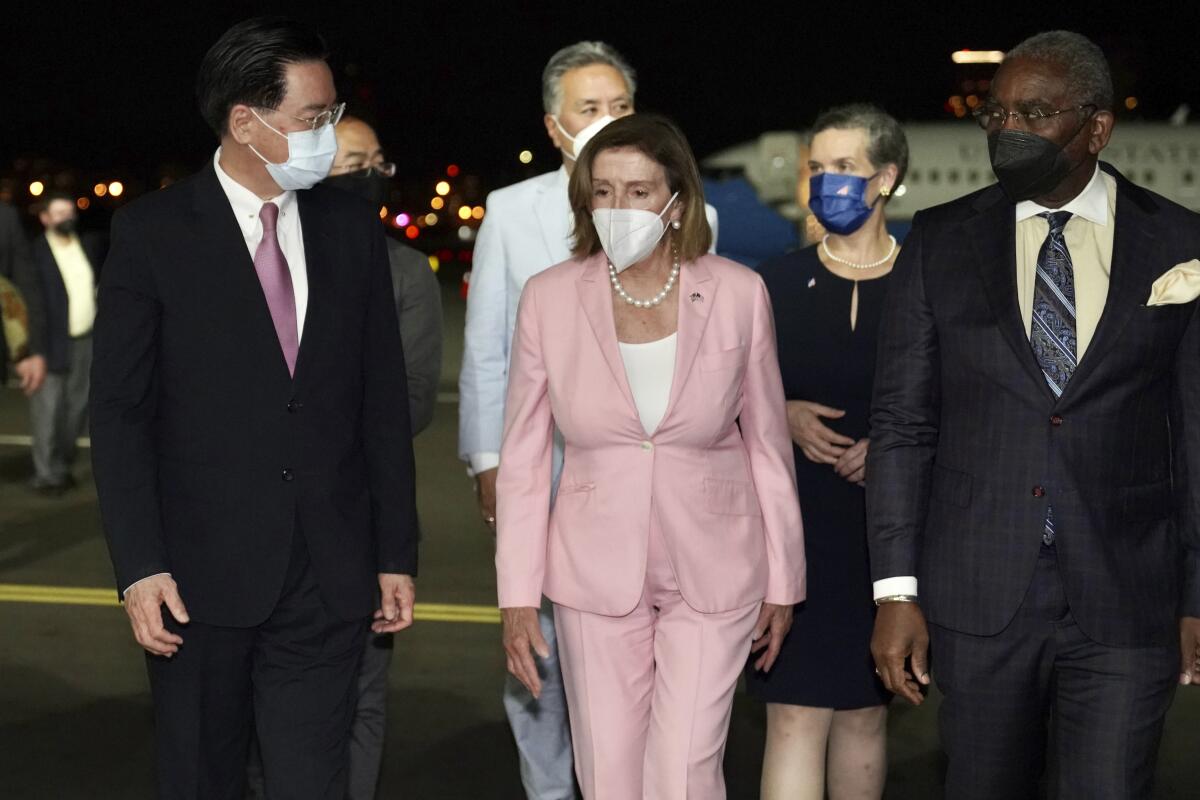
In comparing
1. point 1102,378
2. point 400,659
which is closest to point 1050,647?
point 1102,378

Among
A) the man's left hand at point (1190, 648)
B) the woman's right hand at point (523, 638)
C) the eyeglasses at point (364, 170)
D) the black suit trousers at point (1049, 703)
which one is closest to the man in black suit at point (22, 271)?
the eyeglasses at point (364, 170)

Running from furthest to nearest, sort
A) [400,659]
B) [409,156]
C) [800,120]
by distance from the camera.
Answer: [409,156]
[800,120]
[400,659]

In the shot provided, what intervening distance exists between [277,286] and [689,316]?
93 cm

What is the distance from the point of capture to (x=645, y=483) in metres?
3.73

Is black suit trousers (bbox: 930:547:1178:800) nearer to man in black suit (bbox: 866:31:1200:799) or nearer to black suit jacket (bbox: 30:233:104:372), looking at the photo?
man in black suit (bbox: 866:31:1200:799)

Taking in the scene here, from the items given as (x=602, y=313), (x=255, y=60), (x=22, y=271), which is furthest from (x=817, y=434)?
(x=22, y=271)

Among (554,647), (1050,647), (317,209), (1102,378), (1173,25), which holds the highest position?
(1173,25)

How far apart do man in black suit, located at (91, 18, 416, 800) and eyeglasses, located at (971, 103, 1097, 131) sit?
1.40 m

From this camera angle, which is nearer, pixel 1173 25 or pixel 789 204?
pixel 789 204

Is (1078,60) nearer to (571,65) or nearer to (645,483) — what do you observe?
(645,483)

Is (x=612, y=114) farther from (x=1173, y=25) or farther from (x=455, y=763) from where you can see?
(x=1173, y=25)

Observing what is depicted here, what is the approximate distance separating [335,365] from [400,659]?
155 inches

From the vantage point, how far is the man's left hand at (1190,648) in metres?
3.48

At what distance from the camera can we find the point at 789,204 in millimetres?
38875
